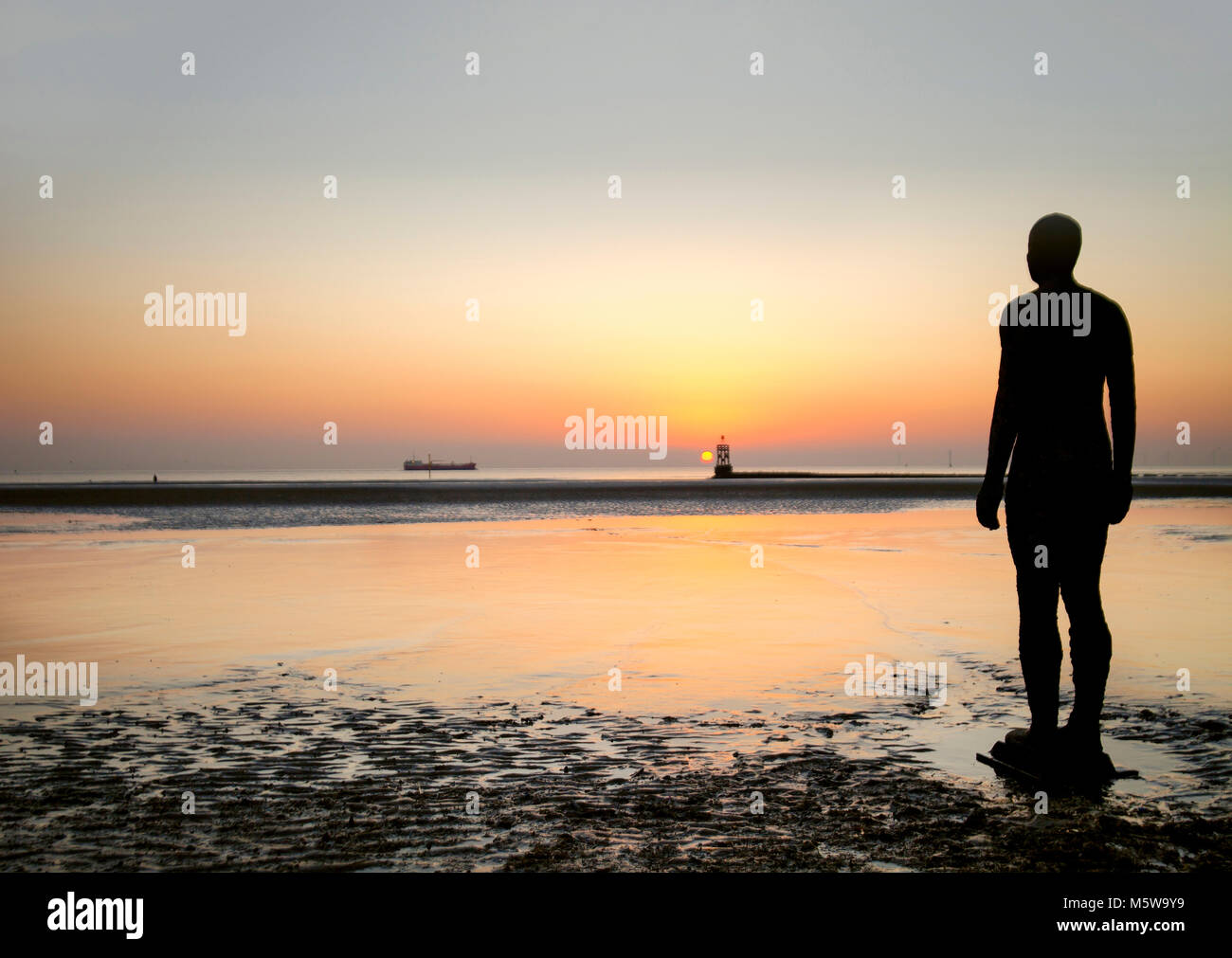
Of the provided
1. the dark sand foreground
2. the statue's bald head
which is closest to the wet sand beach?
the dark sand foreground

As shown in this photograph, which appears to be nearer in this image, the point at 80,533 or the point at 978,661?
the point at 978,661

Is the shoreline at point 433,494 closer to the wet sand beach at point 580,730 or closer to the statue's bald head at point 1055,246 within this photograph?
the wet sand beach at point 580,730

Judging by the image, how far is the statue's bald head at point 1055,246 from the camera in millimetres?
6602

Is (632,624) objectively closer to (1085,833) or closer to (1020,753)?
(1020,753)

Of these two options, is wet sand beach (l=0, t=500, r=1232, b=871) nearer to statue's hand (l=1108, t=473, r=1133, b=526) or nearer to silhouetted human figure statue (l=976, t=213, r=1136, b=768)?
silhouetted human figure statue (l=976, t=213, r=1136, b=768)

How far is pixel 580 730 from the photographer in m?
7.92

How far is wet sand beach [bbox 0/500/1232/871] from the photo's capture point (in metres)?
5.16

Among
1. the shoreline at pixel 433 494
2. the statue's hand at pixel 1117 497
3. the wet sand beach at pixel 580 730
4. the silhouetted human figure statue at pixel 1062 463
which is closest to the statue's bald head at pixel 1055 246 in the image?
the silhouetted human figure statue at pixel 1062 463

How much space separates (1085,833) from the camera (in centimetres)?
523

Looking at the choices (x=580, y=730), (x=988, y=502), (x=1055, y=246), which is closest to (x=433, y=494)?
(x=580, y=730)

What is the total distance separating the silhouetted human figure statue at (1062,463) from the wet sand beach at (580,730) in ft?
2.34

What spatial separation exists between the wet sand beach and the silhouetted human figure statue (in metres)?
0.71
